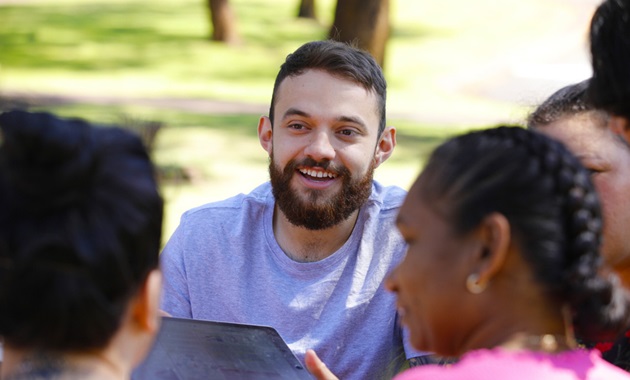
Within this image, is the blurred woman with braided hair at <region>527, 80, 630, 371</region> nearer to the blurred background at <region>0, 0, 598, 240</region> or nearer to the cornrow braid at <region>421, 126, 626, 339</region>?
the cornrow braid at <region>421, 126, 626, 339</region>

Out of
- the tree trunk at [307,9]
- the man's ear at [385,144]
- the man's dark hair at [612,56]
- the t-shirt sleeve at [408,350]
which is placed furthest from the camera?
the tree trunk at [307,9]

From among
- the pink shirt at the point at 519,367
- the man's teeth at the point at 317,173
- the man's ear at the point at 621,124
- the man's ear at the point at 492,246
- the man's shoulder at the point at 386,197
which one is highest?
the man's ear at the point at 621,124

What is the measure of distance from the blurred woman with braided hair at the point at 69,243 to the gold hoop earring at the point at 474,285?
589 mm

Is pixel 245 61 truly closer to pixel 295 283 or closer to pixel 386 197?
pixel 386 197

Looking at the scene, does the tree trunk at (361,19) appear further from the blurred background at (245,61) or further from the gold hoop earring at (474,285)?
the gold hoop earring at (474,285)

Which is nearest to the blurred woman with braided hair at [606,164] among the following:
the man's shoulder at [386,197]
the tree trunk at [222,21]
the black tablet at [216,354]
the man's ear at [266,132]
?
the man's shoulder at [386,197]

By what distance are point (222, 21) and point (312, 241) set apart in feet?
48.5

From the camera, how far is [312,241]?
3135mm

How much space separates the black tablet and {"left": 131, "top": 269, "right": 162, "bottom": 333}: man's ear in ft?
1.42

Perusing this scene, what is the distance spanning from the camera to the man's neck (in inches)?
123

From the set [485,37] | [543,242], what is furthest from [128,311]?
[485,37]

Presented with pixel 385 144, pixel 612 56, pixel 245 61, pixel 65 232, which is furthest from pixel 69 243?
pixel 245 61

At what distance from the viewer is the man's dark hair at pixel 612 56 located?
73.8 inches

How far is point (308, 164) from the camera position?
10.2ft
